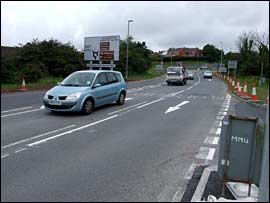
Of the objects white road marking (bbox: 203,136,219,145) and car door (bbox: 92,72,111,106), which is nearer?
white road marking (bbox: 203,136,219,145)

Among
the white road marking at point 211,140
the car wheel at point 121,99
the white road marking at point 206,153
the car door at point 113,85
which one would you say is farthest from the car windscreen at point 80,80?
the white road marking at point 206,153

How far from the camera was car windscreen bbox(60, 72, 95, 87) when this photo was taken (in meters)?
10.7

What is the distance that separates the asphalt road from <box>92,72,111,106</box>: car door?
4.17 ft

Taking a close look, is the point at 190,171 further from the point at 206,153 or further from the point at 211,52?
the point at 211,52

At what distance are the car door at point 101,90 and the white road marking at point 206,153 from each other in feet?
17.7

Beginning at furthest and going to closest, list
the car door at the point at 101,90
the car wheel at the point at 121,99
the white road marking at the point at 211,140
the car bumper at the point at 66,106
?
1. the car wheel at the point at 121,99
2. the car door at the point at 101,90
3. the car bumper at the point at 66,106
4. the white road marking at the point at 211,140

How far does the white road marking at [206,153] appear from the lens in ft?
18.9

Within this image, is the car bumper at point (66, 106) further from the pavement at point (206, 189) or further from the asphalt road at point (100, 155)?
the pavement at point (206, 189)

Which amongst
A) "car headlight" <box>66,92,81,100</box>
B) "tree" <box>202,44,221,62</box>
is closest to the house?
"tree" <box>202,44,221,62</box>

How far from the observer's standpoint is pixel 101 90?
37.1ft

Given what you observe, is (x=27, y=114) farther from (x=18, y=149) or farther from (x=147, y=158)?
(x=147, y=158)

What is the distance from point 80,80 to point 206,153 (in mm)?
6112

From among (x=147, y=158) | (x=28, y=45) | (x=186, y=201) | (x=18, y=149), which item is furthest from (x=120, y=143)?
(x=28, y=45)

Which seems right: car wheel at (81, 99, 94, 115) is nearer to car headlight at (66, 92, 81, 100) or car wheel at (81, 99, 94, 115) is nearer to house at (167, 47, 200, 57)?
car headlight at (66, 92, 81, 100)
